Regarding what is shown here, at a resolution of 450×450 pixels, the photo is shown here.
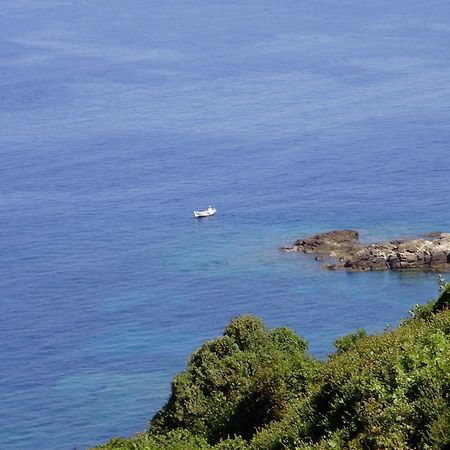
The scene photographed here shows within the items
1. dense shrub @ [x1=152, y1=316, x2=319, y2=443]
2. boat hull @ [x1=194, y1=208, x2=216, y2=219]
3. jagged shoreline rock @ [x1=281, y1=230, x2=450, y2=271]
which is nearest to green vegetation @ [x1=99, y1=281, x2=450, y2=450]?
dense shrub @ [x1=152, y1=316, x2=319, y2=443]

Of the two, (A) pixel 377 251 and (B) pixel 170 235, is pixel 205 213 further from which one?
(A) pixel 377 251

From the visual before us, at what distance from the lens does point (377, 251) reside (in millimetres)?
125250

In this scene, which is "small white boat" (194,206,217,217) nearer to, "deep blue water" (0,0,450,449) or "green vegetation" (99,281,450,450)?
"deep blue water" (0,0,450,449)

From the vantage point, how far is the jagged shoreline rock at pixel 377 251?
404 feet

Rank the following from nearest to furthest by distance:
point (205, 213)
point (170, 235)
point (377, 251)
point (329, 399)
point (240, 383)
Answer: point (329, 399), point (240, 383), point (377, 251), point (170, 235), point (205, 213)

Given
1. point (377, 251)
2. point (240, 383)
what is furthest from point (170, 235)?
point (240, 383)

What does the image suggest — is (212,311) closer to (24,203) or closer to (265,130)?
(24,203)

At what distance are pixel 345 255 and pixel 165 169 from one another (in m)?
49.1

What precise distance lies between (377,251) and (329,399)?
317 ft

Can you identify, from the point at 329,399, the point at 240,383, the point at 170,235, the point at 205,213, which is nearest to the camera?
the point at 329,399

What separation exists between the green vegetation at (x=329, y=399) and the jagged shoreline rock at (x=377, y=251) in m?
76.4

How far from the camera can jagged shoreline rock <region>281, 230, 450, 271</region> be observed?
12325 centimetres

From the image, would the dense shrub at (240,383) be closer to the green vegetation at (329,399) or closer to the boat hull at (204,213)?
the green vegetation at (329,399)

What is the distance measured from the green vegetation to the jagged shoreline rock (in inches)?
3009
